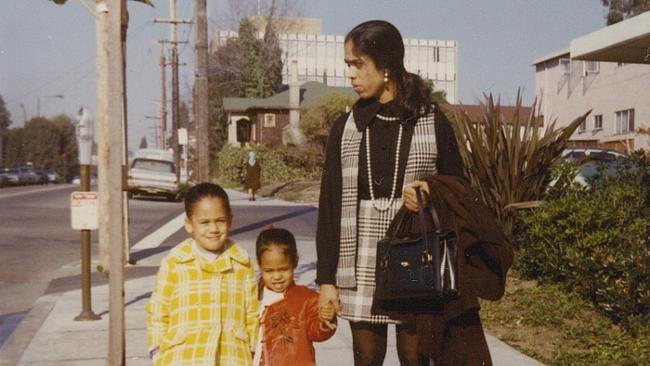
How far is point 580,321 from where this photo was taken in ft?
23.5

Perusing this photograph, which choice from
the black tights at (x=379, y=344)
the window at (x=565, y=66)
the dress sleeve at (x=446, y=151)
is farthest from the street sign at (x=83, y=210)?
the window at (x=565, y=66)

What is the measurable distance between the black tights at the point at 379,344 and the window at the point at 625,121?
30.4 meters

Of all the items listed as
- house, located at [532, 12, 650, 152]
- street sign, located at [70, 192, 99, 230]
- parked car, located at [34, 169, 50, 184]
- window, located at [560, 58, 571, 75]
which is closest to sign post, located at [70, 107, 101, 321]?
street sign, located at [70, 192, 99, 230]

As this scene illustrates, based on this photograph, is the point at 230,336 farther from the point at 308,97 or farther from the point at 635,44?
the point at 308,97

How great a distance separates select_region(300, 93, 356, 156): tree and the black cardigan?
3577 cm

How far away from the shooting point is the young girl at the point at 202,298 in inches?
136

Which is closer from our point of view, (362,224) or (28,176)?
(362,224)

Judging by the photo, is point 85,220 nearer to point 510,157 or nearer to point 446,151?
point 510,157

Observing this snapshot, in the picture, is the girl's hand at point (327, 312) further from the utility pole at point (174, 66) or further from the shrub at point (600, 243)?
the utility pole at point (174, 66)

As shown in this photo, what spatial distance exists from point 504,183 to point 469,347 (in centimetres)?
633

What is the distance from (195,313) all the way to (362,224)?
774 mm

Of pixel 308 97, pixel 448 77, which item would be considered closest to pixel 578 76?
pixel 308 97

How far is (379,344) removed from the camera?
3406mm

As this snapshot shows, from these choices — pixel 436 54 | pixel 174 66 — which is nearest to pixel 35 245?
pixel 174 66
